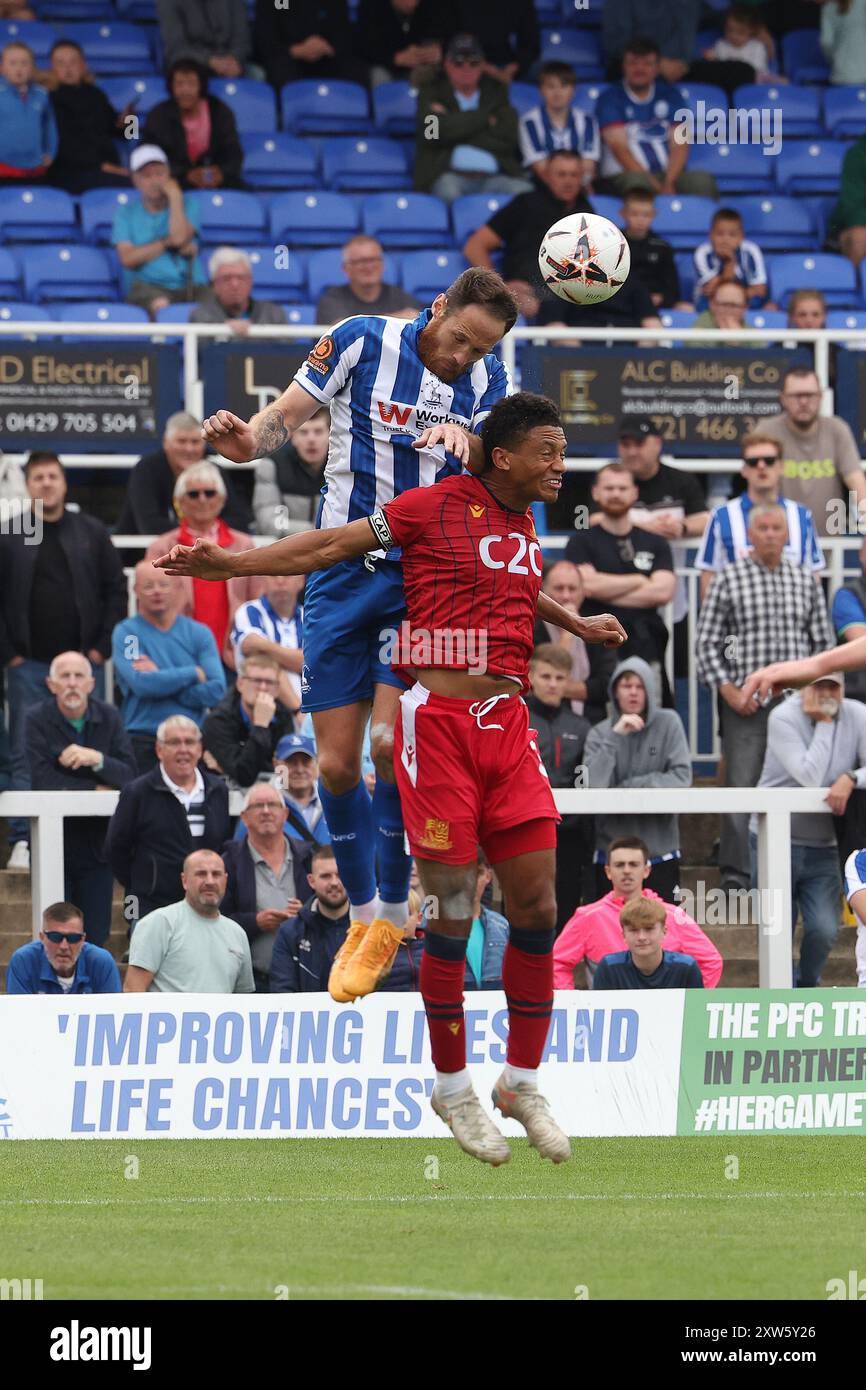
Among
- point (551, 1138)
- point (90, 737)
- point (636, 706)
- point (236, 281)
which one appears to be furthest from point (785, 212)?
point (551, 1138)

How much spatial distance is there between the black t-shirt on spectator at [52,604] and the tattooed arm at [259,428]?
5862 mm

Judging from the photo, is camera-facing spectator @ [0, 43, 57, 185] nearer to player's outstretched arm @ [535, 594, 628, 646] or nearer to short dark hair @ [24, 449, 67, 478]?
short dark hair @ [24, 449, 67, 478]

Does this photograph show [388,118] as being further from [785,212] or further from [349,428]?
[349,428]

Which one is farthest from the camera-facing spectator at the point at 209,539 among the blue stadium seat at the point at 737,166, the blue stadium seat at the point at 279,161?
the blue stadium seat at the point at 737,166

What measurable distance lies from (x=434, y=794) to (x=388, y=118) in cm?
1357

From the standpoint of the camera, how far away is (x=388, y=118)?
20312mm

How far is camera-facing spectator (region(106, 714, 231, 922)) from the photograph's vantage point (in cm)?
1262

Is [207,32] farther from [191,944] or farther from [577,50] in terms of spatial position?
[191,944]

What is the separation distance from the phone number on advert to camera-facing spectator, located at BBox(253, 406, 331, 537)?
1122 mm

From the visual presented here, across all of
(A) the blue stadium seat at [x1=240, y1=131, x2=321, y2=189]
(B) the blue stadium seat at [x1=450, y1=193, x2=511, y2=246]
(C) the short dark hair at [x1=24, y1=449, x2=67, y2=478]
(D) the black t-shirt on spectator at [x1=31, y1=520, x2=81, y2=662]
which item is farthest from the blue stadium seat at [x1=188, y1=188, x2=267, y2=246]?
(D) the black t-shirt on spectator at [x1=31, y1=520, x2=81, y2=662]

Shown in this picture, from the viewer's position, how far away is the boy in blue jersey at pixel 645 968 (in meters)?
11.9

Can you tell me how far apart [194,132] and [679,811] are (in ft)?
27.3

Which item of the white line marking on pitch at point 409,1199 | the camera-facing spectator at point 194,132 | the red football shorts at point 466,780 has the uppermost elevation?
the camera-facing spectator at point 194,132

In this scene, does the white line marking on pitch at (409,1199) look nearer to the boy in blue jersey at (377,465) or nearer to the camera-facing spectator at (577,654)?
the boy in blue jersey at (377,465)
